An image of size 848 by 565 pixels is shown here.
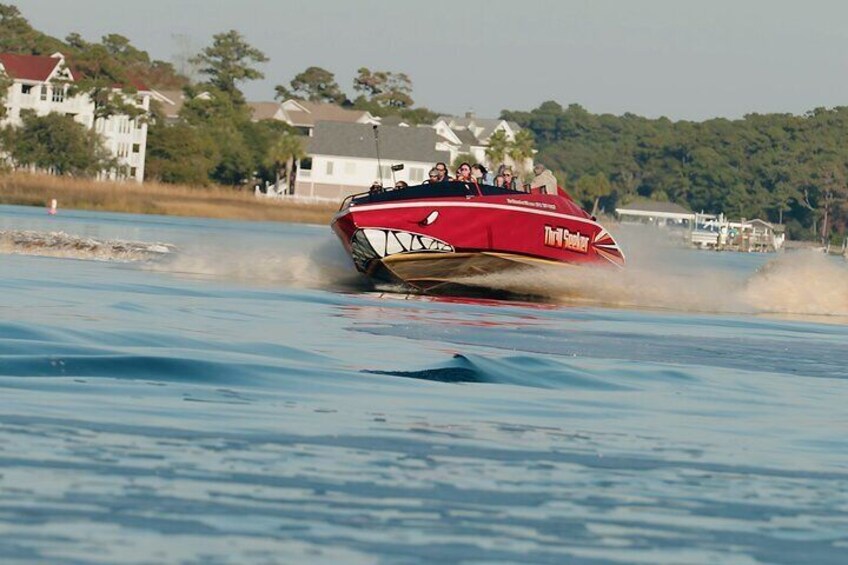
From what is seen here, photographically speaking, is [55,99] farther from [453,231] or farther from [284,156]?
[453,231]

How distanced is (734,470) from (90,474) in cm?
380

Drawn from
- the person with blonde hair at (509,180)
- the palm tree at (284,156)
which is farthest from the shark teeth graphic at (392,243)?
the palm tree at (284,156)

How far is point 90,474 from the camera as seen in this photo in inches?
319

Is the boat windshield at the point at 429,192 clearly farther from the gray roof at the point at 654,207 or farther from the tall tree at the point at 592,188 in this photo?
the tall tree at the point at 592,188

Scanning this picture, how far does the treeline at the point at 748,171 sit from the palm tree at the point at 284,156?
2972cm

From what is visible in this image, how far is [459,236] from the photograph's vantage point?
2466 centimetres

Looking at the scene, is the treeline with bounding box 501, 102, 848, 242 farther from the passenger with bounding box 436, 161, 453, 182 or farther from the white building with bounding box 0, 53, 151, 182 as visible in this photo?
the passenger with bounding box 436, 161, 453, 182

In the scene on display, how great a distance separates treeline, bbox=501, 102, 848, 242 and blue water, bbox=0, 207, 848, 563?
123557 millimetres

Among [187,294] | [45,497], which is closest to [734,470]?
[45,497]

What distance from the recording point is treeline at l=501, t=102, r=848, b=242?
482 ft

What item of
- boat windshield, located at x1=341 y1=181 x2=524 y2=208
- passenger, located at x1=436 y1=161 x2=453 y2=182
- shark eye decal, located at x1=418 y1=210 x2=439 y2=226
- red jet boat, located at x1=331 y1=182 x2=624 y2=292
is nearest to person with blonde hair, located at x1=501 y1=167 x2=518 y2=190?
red jet boat, located at x1=331 y1=182 x2=624 y2=292

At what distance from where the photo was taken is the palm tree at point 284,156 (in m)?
119

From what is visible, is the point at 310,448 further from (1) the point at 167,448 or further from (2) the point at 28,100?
(2) the point at 28,100

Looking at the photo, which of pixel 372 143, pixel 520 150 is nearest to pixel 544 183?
pixel 372 143
